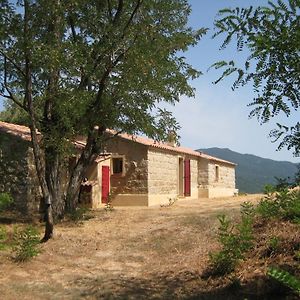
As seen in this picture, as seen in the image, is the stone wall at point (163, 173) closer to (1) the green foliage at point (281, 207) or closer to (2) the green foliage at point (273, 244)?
(1) the green foliage at point (281, 207)

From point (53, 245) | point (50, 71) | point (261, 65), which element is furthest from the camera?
point (50, 71)

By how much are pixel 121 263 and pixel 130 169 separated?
1060 centimetres

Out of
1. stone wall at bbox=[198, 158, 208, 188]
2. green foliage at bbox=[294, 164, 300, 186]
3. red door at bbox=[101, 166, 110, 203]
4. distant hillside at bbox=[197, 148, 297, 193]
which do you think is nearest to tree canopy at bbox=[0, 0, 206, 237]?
red door at bbox=[101, 166, 110, 203]

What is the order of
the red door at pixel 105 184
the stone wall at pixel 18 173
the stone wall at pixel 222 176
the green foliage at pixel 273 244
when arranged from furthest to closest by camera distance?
the stone wall at pixel 222 176 < the red door at pixel 105 184 < the stone wall at pixel 18 173 < the green foliage at pixel 273 244

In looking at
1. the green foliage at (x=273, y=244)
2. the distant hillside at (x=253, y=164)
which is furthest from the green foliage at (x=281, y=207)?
the distant hillside at (x=253, y=164)

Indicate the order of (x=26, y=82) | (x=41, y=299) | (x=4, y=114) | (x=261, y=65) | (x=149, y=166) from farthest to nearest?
(x=4, y=114) < (x=149, y=166) < (x=26, y=82) < (x=41, y=299) < (x=261, y=65)

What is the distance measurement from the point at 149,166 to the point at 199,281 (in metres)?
12.3

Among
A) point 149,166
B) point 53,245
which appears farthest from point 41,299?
point 149,166

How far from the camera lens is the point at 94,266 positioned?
9227 mm

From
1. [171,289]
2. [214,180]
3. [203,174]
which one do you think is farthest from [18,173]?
[214,180]

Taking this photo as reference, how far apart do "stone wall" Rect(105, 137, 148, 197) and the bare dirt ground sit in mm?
6013

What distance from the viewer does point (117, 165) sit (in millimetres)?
20453

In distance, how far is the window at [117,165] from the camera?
800 inches

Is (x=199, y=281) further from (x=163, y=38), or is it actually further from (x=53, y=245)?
(x=163, y=38)
